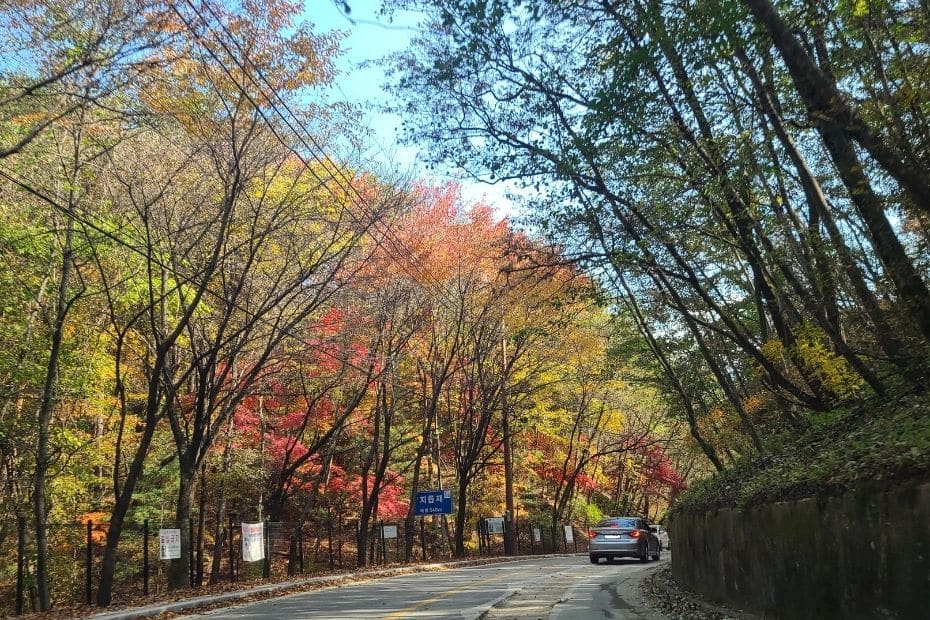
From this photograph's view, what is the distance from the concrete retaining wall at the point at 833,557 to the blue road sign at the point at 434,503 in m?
16.9

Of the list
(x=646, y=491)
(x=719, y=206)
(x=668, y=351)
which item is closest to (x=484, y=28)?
(x=719, y=206)

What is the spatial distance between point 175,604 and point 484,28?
32.9 feet

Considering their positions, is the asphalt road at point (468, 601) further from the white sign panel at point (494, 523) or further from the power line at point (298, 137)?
the white sign panel at point (494, 523)

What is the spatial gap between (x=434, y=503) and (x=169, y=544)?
12.6 metres

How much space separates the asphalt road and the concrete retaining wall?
2.06m

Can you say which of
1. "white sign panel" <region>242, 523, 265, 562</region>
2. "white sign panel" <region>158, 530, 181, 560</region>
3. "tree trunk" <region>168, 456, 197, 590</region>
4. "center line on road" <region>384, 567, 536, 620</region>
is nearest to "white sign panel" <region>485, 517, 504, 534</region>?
"center line on road" <region>384, 567, 536, 620</region>

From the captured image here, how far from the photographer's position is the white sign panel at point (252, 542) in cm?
1614

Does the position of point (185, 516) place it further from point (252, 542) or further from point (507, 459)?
point (507, 459)

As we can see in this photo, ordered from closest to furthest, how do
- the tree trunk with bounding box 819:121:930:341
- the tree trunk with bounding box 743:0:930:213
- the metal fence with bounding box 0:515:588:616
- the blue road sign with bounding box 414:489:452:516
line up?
the tree trunk with bounding box 743:0:930:213 → the tree trunk with bounding box 819:121:930:341 → the metal fence with bounding box 0:515:588:616 → the blue road sign with bounding box 414:489:452:516

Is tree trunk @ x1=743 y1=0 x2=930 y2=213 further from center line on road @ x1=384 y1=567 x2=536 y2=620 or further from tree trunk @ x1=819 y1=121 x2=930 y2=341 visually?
center line on road @ x1=384 y1=567 x2=536 y2=620

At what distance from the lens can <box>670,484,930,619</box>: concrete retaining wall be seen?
14.6 ft

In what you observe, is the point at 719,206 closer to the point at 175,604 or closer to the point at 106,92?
the point at 106,92

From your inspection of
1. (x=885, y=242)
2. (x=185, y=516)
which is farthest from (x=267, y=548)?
(x=885, y=242)

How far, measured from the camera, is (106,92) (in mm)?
9734
